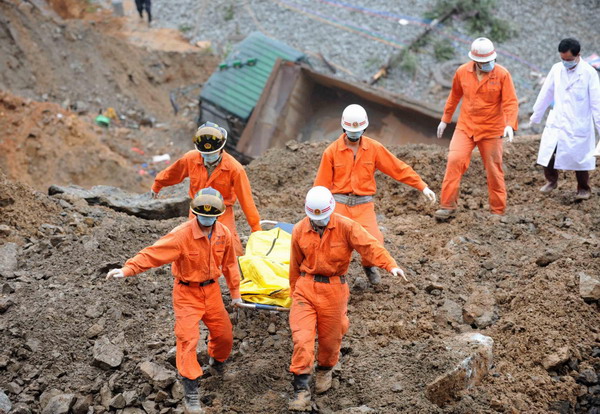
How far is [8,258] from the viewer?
26.0 ft

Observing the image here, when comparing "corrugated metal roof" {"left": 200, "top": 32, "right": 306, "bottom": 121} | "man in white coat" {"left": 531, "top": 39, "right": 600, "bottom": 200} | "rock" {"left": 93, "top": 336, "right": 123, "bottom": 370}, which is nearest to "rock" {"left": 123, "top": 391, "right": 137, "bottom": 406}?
"rock" {"left": 93, "top": 336, "right": 123, "bottom": 370}

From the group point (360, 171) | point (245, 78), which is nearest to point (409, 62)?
point (245, 78)

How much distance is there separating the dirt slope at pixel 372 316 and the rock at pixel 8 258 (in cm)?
9

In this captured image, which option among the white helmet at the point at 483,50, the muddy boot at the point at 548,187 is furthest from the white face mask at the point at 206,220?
the muddy boot at the point at 548,187

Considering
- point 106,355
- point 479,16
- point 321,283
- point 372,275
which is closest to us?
point 321,283

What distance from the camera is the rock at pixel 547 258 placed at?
25.3 feet

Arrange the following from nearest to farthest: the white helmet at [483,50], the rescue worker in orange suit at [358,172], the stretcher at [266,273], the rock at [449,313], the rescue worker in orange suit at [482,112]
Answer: the stretcher at [266,273], the rock at [449,313], the rescue worker in orange suit at [358,172], the white helmet at [483,50], the rescue worker in orange suit at [482,112]

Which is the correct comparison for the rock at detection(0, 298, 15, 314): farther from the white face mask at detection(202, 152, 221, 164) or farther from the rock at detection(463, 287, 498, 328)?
the rock at detection(463, 287, 498, 328)

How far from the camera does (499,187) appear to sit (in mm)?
8945

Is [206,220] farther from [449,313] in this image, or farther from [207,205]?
[449,313]

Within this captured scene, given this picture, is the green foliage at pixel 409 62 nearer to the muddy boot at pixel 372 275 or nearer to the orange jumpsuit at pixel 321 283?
the muddy boot at pixel 372 275

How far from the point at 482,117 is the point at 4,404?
5.58 metres

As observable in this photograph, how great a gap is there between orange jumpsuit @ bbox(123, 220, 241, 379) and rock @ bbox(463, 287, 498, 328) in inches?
89.6

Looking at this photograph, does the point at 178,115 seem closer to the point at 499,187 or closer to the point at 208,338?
the point at 499,187
